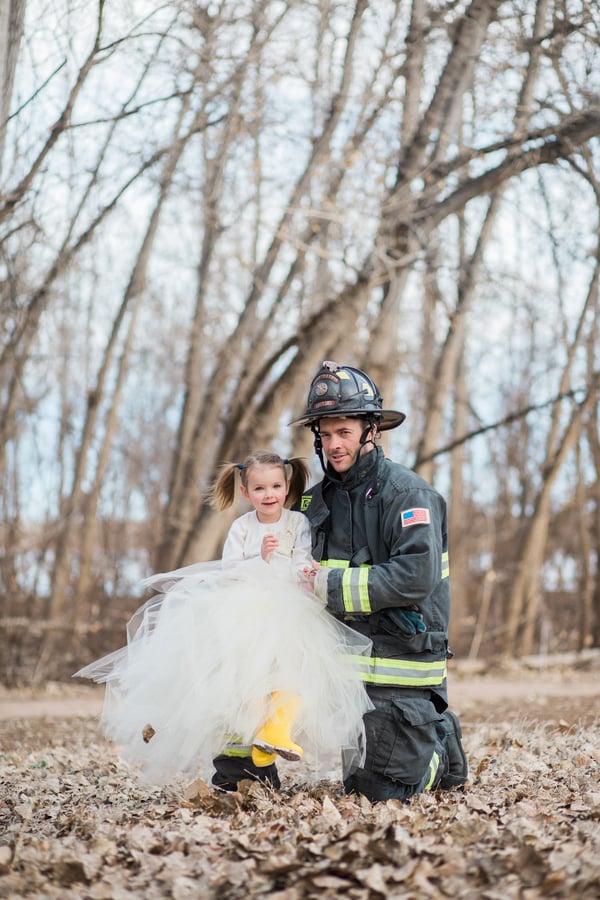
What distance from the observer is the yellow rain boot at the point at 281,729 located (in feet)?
14.0

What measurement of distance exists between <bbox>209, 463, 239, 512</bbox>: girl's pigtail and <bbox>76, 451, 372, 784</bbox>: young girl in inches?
20.4

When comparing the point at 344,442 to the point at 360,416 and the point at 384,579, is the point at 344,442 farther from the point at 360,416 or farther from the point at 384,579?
the point at 384,579

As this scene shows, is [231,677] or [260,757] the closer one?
[231,677]

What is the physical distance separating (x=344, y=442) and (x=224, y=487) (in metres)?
0.77

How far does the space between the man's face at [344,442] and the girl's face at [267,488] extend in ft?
0.96

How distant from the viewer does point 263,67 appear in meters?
10.9

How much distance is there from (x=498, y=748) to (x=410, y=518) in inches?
93.1

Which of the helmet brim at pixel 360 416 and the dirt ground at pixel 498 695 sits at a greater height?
the helmet brim at pixel 360 416

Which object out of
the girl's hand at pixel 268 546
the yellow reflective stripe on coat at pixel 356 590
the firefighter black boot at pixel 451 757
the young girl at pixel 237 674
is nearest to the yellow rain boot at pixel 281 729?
the young girl at pixel 237 674

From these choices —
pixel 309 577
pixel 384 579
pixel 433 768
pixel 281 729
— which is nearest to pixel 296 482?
pixel 309 577

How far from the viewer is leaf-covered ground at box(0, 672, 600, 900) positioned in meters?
3.14

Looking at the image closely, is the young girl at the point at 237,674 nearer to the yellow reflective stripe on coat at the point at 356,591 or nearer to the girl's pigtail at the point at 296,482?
the yellow reflective stripe on coat at the point at 356,591

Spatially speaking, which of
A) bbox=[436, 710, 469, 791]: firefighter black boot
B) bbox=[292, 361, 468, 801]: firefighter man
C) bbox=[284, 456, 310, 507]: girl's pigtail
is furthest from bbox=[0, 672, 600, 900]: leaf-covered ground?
bbox=[284, 456, 310, 507]: girl's pigtail

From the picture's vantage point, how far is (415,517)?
4.58 m
